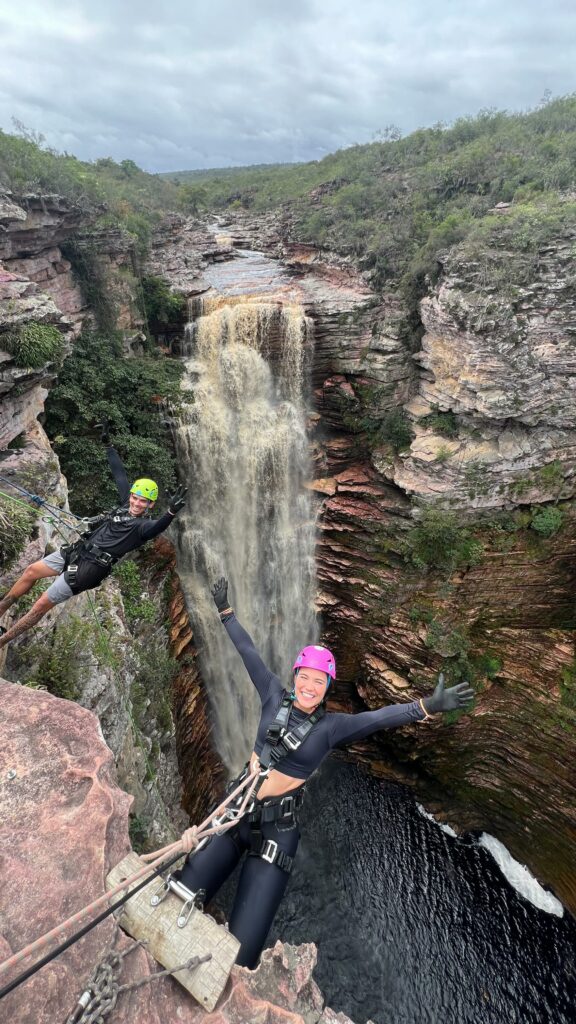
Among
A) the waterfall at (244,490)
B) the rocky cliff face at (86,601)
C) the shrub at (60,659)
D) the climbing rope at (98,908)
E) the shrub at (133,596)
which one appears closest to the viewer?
the climbing rope at (98,908)

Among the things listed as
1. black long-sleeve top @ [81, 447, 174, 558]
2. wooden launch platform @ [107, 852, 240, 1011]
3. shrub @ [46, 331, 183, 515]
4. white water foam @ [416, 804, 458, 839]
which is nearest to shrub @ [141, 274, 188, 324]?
shrub @ [46, 331, 183, 515]

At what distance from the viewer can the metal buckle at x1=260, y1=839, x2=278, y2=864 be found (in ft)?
15.6

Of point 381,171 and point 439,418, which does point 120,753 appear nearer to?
point 439,418

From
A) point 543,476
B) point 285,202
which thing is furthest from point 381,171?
point 543,476

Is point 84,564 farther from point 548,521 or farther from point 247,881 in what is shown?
point 548,521

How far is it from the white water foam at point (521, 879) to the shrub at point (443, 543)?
7979 millimetres

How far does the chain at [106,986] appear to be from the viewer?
2.39 meters

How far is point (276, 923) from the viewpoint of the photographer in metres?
11.2

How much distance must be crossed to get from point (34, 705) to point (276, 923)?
10.9 m

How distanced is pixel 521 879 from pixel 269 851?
1198 centimetres

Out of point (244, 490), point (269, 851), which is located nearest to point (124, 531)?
point (269, 851)

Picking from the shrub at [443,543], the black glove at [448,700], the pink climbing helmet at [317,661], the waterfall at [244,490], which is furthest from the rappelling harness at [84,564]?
the shrub at [443,543]

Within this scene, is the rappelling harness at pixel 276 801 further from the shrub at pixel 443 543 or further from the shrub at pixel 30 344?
the shrub at pixel 443 543

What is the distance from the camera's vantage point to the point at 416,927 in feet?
37.3
